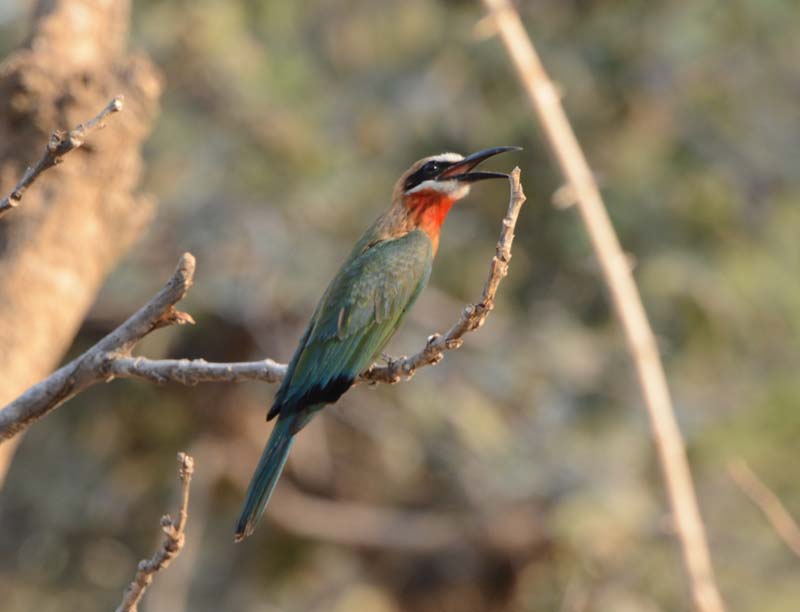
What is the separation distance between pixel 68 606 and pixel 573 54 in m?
5.11

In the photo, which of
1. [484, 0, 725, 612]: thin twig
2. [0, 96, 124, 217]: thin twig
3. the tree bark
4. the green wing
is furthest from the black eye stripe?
[0, 96, 124, 217]: thin twig

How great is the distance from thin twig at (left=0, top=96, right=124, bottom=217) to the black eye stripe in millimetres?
1742

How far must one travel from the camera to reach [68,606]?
9102 millimetres

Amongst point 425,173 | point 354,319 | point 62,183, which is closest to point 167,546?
point 354,319

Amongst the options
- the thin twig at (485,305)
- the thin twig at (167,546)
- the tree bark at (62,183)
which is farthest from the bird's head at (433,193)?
the thin twig at (167,546)

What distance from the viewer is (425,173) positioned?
424cm

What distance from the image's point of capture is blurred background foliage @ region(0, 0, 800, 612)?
8070 millimetres

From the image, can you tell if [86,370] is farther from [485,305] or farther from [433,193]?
[433,193]

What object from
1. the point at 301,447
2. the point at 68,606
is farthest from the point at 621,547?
the point at 68,606

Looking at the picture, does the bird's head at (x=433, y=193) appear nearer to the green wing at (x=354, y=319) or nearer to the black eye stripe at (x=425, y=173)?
the black eye stripe at (x=425, y=173)

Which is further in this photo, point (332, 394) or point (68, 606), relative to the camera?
point (68, 606)

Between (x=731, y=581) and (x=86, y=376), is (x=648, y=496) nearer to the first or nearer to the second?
(x=731, y=581)

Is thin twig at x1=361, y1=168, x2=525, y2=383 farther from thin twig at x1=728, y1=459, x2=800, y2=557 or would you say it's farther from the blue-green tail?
thin twig at x1=728, y1=459, x2=800, y2=557

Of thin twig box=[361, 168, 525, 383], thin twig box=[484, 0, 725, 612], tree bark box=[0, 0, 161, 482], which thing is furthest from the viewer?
thin twig box=[484, 0, 725, 612]
